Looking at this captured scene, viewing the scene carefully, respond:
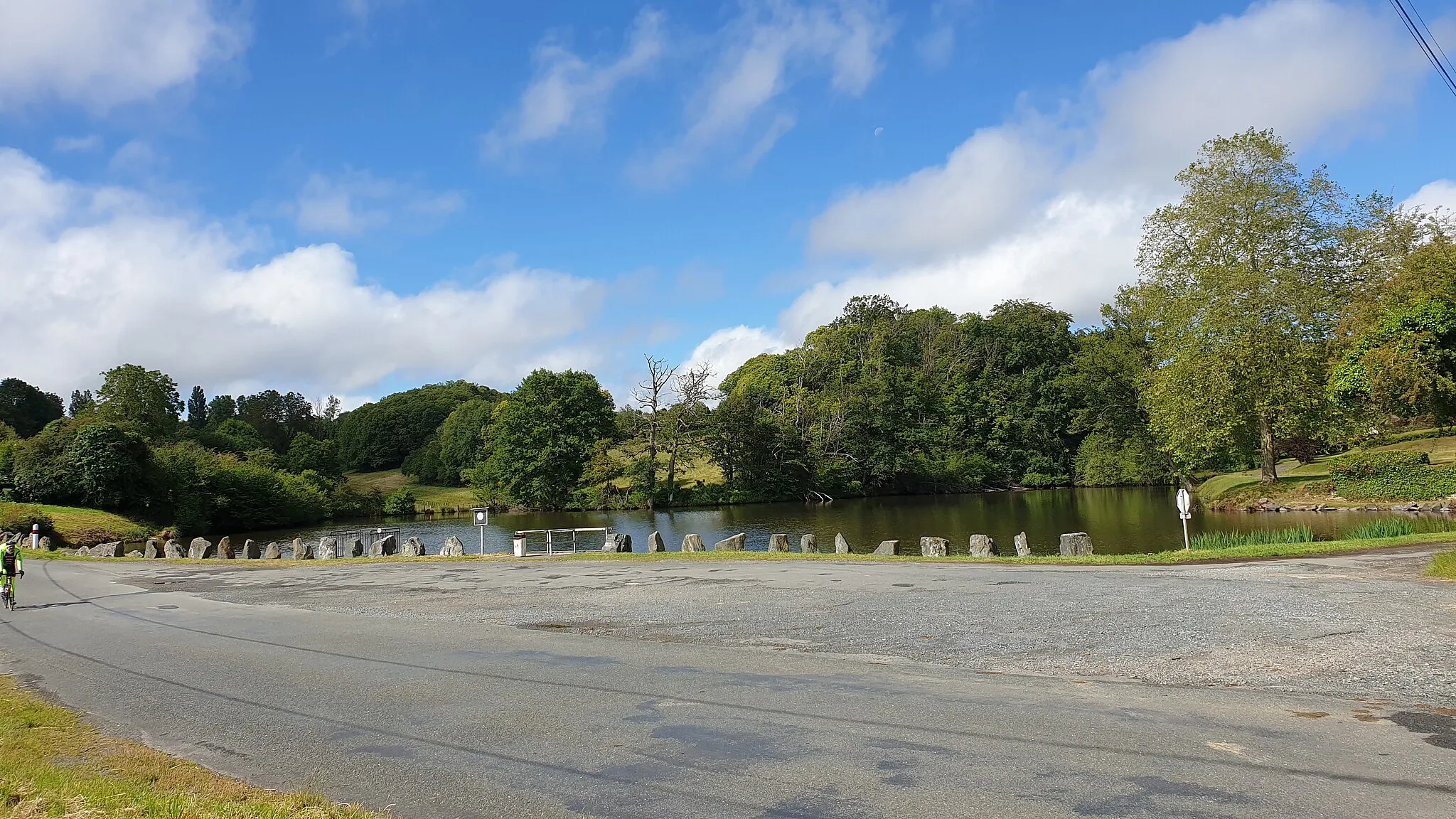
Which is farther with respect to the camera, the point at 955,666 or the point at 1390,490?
the point at 1390,490

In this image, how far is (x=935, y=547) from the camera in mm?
21688

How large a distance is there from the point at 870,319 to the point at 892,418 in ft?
81.4

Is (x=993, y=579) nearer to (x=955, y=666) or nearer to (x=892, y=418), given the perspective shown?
(x=955, y=666)

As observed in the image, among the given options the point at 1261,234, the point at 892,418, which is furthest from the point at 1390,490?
the point at 892,418

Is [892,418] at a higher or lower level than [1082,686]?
higher

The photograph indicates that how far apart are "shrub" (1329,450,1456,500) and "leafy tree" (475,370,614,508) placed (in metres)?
51.0

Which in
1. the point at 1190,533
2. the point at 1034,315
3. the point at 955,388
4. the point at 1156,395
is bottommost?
the point at 1190,533

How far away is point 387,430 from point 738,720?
117 m

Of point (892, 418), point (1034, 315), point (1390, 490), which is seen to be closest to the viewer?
point (1390, 490)

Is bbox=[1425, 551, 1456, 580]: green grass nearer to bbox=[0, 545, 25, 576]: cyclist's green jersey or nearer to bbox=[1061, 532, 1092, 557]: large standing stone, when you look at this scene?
bbox=[1061, 532, 1092, 557]: large standing stone

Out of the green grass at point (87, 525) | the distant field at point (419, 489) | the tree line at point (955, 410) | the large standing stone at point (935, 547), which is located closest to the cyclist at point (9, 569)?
the large standing stone at point (935, 547)

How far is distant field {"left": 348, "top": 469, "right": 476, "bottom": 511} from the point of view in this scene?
77250 millimetres

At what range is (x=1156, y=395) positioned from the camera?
4269 cm

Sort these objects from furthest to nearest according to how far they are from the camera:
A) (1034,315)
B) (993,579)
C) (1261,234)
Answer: (1034,315), (1261,234), (993,579)
